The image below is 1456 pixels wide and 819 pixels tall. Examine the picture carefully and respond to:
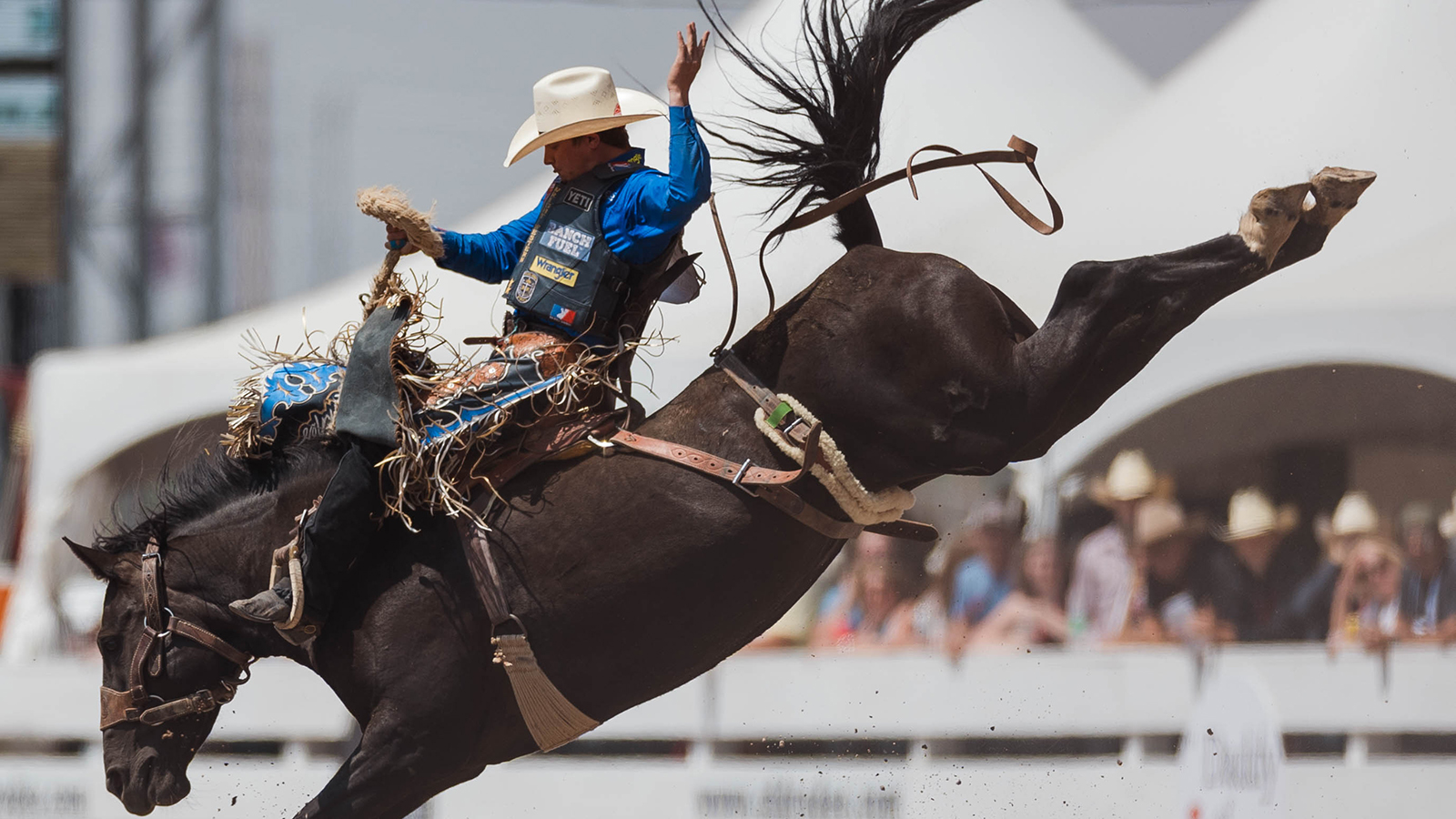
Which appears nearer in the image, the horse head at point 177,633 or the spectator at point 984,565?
the horse head at point 177,633

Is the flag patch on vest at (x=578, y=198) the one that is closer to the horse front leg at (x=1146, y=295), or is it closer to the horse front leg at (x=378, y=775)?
the horse front leg at (x=1146, y=295)

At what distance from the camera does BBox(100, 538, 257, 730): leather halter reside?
378cm

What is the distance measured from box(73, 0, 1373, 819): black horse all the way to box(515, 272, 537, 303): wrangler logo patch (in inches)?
18.1

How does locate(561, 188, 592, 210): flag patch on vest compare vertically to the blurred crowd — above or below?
above

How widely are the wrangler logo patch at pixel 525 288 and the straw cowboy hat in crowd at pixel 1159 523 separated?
430 cm

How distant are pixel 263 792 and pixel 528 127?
174 inches

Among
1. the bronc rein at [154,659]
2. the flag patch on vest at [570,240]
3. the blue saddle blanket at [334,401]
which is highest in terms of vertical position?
the flag patch on vest at [570,240]

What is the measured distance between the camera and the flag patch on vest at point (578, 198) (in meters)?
3.63

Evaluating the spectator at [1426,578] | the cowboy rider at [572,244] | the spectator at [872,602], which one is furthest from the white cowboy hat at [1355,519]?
the cowboy rider at [572,244]

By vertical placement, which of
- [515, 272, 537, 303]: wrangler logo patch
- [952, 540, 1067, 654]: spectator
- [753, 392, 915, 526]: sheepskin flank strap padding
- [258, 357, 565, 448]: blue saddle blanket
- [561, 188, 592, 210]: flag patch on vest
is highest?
[561, 188, 592, 210]: flag patch on vest

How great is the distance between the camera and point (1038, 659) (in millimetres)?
6504

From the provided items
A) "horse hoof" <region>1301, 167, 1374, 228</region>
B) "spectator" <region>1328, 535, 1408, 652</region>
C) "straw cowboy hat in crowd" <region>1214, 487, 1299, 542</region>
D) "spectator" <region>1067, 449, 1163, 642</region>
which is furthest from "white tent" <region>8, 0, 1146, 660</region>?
"horse hoof" <region>1301, 167, 1374, 228</region>

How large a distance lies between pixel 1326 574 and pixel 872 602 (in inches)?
88.7

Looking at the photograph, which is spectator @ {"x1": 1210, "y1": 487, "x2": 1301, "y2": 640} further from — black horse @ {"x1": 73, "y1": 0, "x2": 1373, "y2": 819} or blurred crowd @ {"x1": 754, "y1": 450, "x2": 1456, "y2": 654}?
black horse @ {"x1": 73, "y1": 0, "x2": 1373, "y2": 819}
